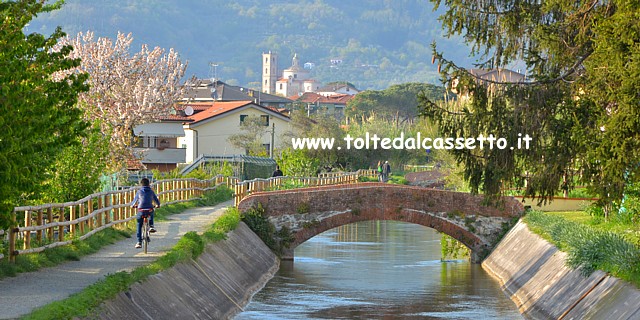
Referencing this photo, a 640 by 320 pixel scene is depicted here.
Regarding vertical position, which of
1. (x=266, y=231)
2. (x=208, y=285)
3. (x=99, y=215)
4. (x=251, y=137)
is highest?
(x=251, y=137)

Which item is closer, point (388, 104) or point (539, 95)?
point (539, 95)

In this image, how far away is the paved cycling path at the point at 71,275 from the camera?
18.3 metres

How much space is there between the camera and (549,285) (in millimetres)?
29844

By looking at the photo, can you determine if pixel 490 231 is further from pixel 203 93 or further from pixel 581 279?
pixel 203 93

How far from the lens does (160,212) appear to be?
40.7m

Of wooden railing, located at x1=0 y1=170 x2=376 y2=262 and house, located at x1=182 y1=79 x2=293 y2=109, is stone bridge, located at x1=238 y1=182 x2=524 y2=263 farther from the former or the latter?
house, located at x1=182 y1=79 x2=293 y2=109

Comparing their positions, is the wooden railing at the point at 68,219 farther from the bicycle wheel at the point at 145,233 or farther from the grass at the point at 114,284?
the grass at the point at 114,284

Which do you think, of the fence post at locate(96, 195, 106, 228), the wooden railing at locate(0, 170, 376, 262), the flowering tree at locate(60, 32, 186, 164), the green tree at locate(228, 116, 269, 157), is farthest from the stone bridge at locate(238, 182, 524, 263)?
the green tree at locate(228, 116, 269, 157)

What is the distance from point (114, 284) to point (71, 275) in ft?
7.23

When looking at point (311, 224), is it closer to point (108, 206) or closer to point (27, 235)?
point (108, 206)

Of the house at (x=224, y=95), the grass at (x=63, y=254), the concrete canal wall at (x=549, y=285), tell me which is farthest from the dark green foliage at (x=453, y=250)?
the house at (x=224, y=95)

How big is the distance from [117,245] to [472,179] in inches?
339

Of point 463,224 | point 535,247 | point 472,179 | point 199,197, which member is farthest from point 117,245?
point 199,197

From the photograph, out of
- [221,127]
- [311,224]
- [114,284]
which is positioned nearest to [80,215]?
[114,284]
